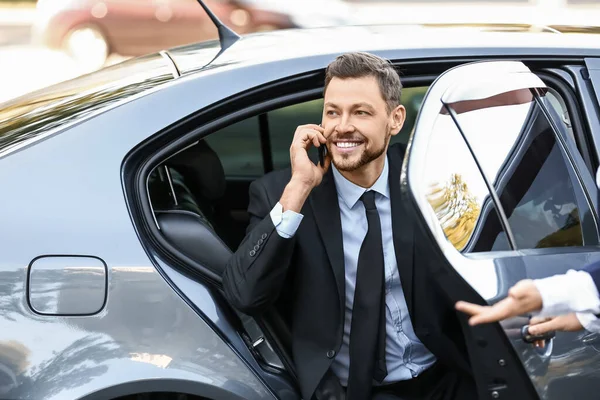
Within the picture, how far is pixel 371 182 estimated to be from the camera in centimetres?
237

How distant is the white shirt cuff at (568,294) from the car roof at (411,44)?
724mm

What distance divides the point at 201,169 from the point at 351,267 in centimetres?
59

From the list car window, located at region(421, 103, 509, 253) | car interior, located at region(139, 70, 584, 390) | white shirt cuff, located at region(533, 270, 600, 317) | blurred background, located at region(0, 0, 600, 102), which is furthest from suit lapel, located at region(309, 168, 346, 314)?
blurred background, located at region(0, 0, 600, 102)

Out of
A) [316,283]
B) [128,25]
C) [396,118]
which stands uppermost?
[128,25]

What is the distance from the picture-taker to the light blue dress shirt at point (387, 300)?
7.54ft

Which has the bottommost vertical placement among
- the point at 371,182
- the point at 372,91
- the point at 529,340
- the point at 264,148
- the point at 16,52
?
the point at 529,340

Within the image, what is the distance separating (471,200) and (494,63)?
36 centimetres

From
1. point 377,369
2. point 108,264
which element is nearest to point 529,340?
point 377,369

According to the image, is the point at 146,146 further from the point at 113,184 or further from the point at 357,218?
the point at 357,218

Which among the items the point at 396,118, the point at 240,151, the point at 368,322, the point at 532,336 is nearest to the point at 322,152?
the point at 396,118

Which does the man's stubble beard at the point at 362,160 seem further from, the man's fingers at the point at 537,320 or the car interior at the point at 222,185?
the man's fingers at the point at 537,320

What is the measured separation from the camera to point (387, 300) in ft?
7.55

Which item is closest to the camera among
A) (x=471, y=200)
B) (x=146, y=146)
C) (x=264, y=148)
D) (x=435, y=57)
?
(x=471, y=200)

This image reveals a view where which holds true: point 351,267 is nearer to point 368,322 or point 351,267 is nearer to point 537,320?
point 368,322
